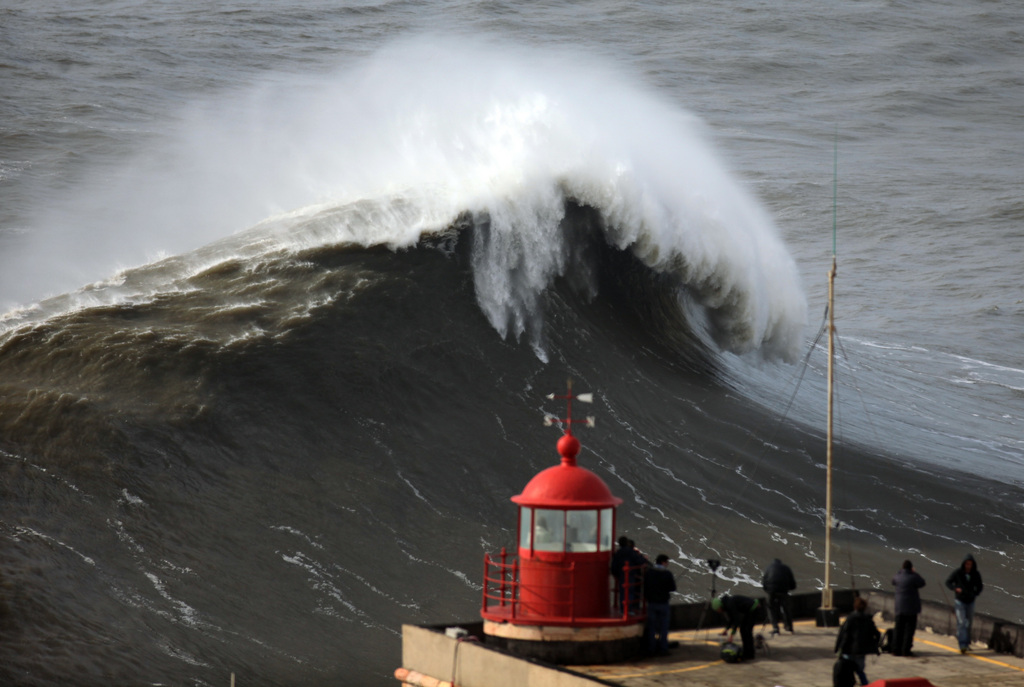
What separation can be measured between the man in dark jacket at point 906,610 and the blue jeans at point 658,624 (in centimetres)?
171

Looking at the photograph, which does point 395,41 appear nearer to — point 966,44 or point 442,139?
point 966,44

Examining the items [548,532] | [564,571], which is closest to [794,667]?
[564,571]

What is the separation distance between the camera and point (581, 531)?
817 centimetres

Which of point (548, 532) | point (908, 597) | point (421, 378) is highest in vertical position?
point (421, 378)

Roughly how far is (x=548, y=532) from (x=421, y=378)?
816cm

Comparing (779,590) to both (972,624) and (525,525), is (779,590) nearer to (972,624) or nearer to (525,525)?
(972,624)

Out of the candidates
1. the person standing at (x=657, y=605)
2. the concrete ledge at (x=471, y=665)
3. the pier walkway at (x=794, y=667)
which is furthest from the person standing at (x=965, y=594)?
the concrete ledge at (x=471, y=665)

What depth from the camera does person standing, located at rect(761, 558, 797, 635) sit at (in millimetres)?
9000

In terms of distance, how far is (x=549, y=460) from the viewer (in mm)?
15109

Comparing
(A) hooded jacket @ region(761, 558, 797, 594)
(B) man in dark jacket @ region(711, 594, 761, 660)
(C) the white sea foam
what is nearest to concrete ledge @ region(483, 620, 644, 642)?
(B) man in dark jacket @ region(711, 594, 761, 660)

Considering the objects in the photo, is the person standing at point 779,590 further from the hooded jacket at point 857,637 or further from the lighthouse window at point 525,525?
the lighthouse window at point 525,525

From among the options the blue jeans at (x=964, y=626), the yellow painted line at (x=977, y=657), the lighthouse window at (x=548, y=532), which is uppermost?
the lighthouse window at (x=548, y=532)

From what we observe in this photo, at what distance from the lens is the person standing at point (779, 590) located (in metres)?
9.00

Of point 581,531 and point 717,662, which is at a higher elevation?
→ point 581,531
